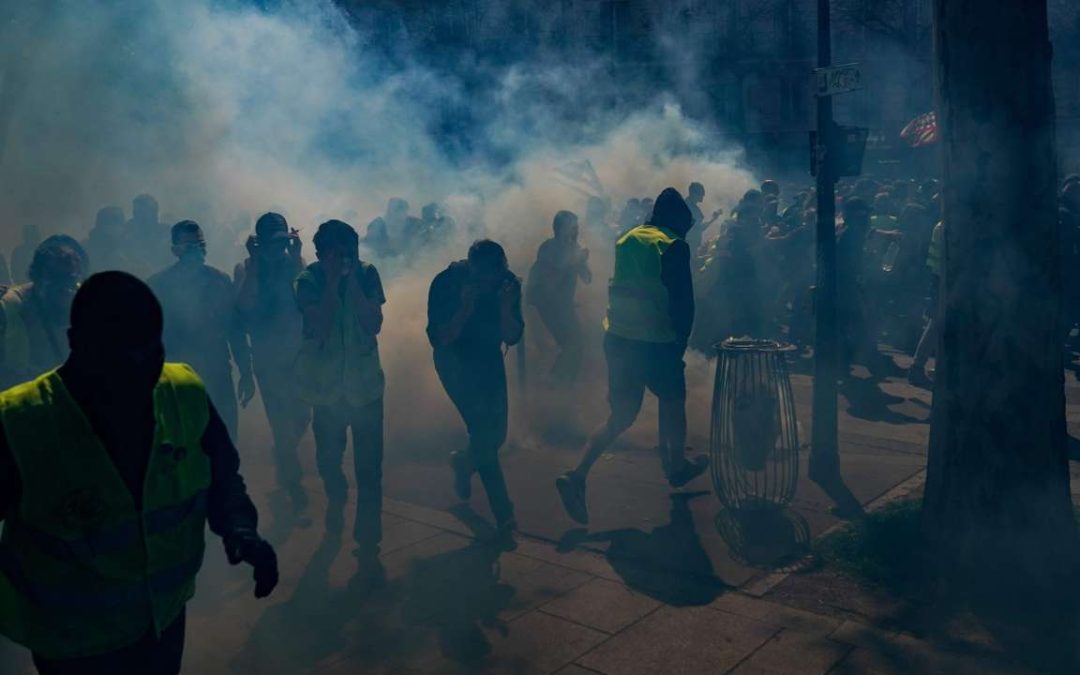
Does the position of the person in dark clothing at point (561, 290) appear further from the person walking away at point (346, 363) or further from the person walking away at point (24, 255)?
the person walking away at point (24, 255)

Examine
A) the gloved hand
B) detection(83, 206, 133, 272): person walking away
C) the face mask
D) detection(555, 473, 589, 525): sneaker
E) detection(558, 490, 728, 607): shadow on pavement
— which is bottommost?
detection(558, 490, 728, 607): shadow on pavement

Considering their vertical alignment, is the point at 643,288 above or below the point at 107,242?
below

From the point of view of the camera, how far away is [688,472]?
6.66 meters

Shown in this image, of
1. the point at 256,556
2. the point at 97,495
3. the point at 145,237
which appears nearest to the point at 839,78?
the point at 256,556

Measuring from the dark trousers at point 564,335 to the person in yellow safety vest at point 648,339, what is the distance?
3.69m

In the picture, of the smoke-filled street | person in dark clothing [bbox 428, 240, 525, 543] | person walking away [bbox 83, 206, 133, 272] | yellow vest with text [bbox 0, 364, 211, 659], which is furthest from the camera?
person walking away [bbox 83, 206, 133, 272]

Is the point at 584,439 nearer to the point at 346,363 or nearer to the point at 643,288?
the point at 643,288

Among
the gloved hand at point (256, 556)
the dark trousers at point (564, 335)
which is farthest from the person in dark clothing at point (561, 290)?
the gloved hand at point (256, 556)

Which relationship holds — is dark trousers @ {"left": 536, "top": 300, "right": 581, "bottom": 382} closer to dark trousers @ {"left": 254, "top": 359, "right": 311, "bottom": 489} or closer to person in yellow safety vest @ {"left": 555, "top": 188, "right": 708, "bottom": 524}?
person in yellow safety vest @ {"left": 555, "top": 188, "right": 708, "bottom": 524}

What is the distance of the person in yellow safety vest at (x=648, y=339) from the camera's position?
6324 mm

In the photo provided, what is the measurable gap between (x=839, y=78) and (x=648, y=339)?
2111 millimetres

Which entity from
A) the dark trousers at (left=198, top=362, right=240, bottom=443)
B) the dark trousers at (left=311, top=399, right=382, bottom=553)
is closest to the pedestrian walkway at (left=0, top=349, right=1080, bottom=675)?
the dark trousers at (left=311, top=399, right=382, bottom=553)

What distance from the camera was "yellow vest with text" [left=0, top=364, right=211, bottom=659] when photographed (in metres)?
2.47

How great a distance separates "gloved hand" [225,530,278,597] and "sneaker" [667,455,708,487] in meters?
4.20
